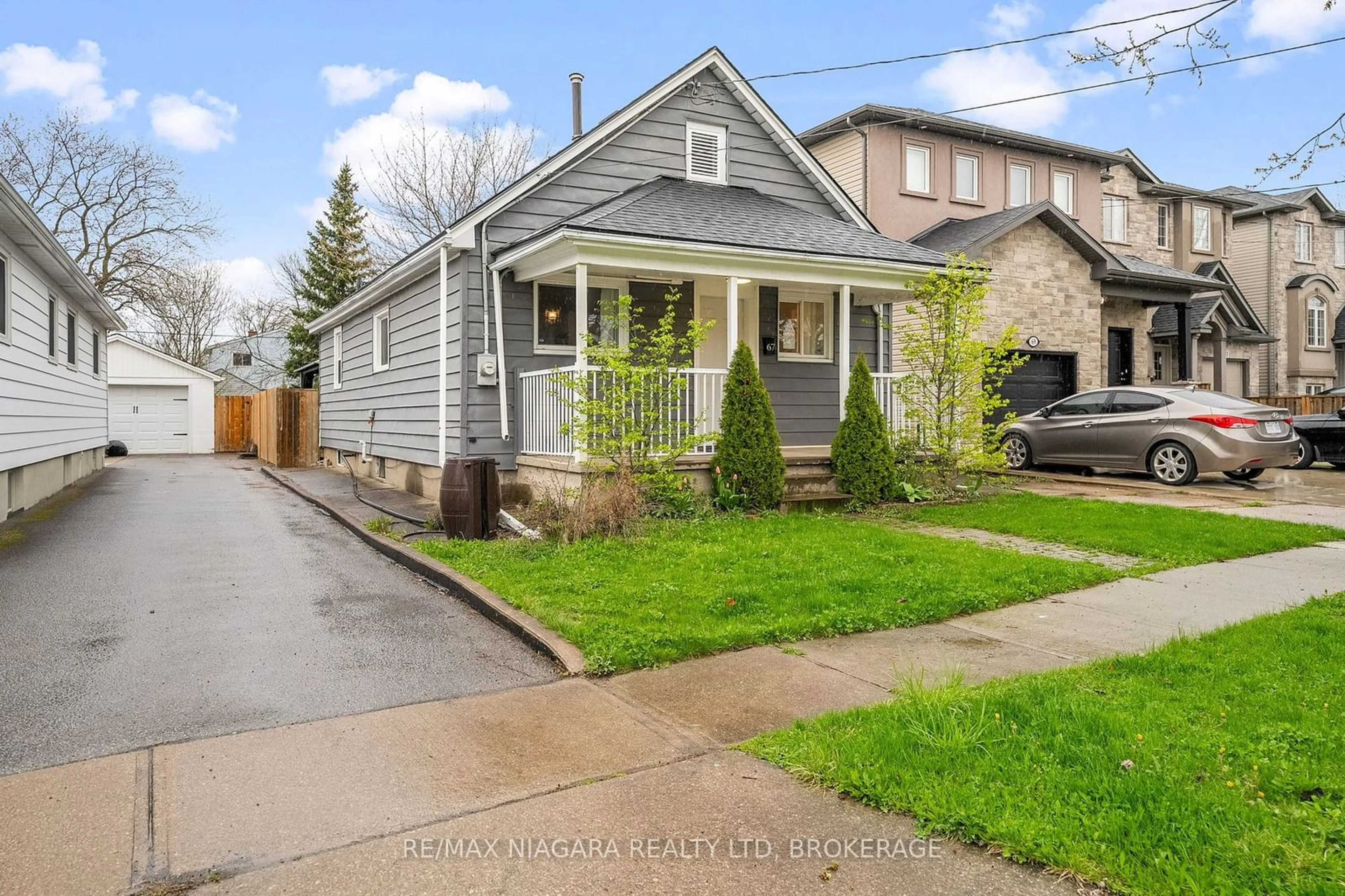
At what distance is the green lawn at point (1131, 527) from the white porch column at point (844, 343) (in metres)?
1.84

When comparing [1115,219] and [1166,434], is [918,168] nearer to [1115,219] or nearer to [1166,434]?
[1115,219]

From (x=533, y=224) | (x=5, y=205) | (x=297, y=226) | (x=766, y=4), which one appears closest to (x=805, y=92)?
(x=766, y=4)

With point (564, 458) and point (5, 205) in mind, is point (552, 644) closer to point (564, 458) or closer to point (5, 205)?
point (564, 458)

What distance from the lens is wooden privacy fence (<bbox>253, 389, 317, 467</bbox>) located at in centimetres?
2144

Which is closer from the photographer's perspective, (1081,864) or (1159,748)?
(1081,864)

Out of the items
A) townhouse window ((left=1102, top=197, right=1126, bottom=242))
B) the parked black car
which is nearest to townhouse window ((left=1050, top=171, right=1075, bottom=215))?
townhouse window ((left=1102, top=197, right=1126, bottom=242))

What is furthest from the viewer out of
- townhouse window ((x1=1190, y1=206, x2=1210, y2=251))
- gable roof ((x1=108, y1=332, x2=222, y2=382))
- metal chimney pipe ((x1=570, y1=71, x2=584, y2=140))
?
gable roof ((x1=108, y1=332, x2=222, y2=382))

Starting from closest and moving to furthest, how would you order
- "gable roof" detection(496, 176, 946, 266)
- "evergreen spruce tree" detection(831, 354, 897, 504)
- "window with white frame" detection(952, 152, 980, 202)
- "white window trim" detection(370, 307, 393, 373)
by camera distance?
1. "gable roof" detection(496, 176, 946, 266)
2. "evergreen spruce tree" detection(831, 354, 897, 504)
3. "white window trim" detection(370, 307, 393, 373)
4. "window with white frame" detection(952, 152, 980, 202)

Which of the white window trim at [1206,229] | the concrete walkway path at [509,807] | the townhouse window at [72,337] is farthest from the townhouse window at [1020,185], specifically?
the townhouse window at [72,337]

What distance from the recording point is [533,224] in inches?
454

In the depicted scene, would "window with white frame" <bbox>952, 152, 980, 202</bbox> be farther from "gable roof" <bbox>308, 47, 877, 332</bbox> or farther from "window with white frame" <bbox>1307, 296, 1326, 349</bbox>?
"window with white frame" <bbox>1307, 296, 1326, 349</bbox>

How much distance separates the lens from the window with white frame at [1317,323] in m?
29.5

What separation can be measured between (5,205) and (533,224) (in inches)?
227

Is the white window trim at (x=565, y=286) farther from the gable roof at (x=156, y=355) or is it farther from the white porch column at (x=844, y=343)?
the gable roof at (x=156, y=355)
